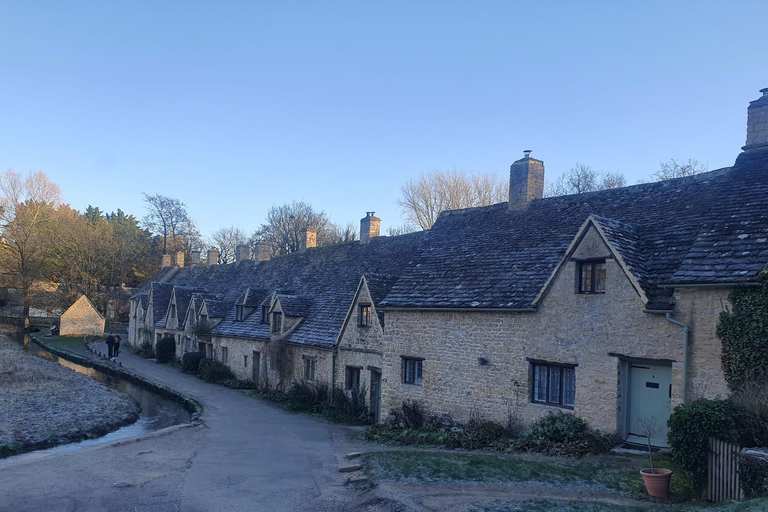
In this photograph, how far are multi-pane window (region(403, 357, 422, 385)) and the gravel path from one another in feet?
36.5

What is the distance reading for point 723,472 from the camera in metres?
10.0

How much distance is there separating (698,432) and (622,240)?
19.7ft

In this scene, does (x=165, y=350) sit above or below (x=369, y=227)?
below

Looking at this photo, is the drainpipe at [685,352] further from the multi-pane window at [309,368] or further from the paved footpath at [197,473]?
the multi-pane window at [309,368]

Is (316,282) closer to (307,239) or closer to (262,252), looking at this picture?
(307,239)

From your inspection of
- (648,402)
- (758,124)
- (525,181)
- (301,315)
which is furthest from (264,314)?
(758,124)

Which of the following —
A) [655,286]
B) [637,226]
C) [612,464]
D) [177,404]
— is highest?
[637,226]

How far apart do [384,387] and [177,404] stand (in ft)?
40.9

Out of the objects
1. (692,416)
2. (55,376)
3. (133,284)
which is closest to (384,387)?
(692,416)

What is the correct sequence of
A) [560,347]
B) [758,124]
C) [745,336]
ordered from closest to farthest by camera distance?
1. [745,336]
2. [560,347]
3. [758,124]

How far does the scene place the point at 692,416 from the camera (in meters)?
10.9

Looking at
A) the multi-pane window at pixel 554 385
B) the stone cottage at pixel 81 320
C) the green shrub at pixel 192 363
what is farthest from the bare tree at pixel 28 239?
the multi-pane window at pixel 554 385

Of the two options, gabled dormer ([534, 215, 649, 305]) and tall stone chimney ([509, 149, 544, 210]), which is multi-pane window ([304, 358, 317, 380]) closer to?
tall stone chimney ([509, 149, 544, 210])

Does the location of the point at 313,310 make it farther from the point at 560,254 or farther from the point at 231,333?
the point at 560,254
